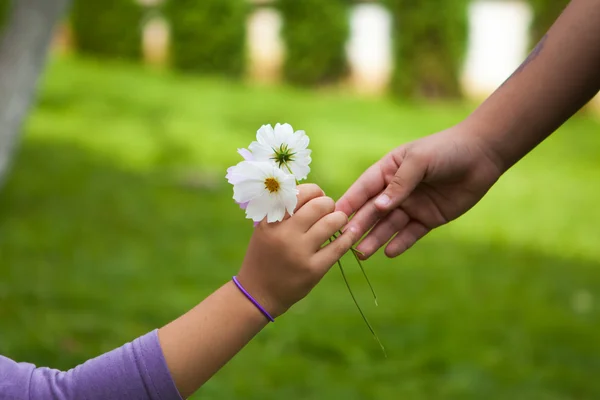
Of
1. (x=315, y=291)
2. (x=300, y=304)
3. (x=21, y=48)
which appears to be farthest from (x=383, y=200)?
(x=21, y=48)

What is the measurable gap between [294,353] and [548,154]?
5.84 m

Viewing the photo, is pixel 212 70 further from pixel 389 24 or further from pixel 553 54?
pixel 553 54

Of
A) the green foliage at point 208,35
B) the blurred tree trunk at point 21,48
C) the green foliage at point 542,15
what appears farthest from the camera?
the green foliage at point 208,35

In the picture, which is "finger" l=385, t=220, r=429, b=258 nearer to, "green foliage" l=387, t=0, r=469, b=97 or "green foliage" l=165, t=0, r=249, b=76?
"green foliage" l=387, t=0, r=469, b=97

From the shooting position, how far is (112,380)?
141 centimetres

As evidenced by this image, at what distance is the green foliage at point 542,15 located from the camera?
10219 millimetres

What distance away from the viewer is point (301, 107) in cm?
973

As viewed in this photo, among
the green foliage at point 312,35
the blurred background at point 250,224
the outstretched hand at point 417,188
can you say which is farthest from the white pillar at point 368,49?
the outstretched hand at point 417,188

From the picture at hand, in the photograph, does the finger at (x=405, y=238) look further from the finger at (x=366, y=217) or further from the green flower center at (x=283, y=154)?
the green flower center at (x=283, y=154)

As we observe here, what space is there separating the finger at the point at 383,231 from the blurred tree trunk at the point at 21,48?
3599 millimetres

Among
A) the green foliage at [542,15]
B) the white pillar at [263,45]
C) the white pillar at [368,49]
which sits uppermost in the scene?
the white pillar at [263,45]

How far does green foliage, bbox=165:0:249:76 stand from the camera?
11547mm

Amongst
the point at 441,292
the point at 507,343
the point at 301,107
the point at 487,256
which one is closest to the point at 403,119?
the point at 301,107

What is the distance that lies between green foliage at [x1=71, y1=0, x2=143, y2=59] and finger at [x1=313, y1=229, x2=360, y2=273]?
36.9ft
